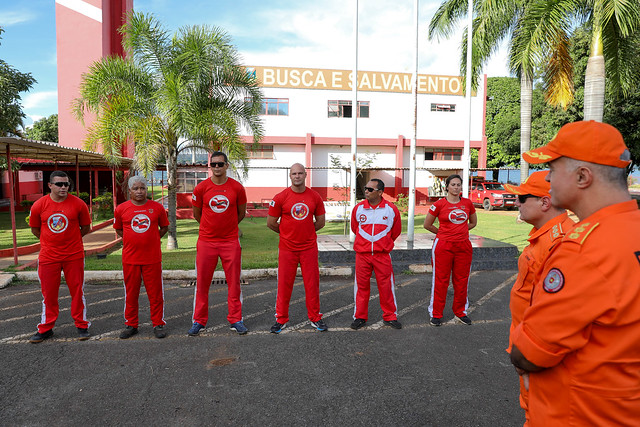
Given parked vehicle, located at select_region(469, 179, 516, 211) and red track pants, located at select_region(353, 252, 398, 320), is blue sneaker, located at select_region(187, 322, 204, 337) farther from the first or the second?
parked vehicle, located at select_region(469, 179, 516, 211)

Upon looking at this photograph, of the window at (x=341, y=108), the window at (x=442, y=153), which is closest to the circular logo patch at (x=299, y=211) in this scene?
the window at (x=341, y=108)

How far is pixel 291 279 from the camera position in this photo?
5.13m

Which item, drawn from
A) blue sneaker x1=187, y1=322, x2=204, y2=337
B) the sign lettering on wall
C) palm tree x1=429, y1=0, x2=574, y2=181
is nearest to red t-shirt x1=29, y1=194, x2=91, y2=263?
blue sneaker x1=187, y1=322, x2=204, y2=337

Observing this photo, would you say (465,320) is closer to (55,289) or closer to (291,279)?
(291,279)

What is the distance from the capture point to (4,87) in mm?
15711

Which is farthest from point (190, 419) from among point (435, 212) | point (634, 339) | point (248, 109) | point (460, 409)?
point (248, 109)

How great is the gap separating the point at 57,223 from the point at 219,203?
1.80 metres

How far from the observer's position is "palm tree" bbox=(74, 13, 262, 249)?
34.1 feet

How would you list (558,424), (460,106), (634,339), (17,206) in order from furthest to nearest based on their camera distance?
(460,106) < (17,206) < (558,424) < (634,339)

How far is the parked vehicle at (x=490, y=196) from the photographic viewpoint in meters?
23.8

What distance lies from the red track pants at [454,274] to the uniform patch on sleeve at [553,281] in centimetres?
404

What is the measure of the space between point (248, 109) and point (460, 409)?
1023cm

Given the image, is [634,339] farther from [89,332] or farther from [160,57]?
[160,57]

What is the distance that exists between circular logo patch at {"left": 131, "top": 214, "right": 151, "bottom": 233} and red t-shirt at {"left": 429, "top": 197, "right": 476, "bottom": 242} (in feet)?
11.9
